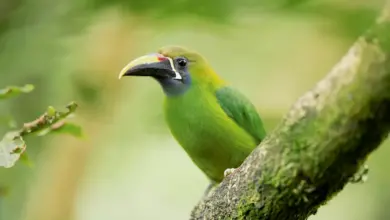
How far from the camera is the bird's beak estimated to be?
2121mm

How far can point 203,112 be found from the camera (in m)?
2.25

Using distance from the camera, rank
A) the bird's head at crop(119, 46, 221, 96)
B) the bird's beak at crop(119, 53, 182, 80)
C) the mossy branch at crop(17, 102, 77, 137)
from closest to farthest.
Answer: the mossy branch at crop(17, 102, 77, 137), the bird's beak at crop(119, 53, 182, 80), the bird's head at crop(119, 46, 221, 96)

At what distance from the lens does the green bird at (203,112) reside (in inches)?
87.2

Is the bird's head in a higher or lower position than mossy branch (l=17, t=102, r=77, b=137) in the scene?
higher

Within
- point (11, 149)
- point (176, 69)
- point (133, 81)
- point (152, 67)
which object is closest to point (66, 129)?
point (11, 149)

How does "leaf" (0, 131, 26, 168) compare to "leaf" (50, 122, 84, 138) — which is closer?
"leaf" (0, 131, 26, 168)

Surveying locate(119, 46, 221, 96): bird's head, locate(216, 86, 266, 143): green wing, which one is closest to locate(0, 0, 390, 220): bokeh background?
locate(119, 46, 221, 96): bird's head

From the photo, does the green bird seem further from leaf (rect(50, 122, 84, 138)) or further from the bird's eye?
leaf (rect(50, 122, 84, 138))

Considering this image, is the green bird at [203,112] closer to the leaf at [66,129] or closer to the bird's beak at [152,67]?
the bird's beak at [152,67]

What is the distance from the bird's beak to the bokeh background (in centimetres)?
15

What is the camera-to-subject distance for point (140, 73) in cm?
214

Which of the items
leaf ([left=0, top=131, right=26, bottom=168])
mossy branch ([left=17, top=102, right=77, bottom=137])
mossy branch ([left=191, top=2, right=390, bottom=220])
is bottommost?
mossy branch ([left=191, top=2, right=390, bottom=220])

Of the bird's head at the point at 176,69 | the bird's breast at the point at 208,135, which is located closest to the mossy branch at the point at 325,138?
the bird's breast at the point at 208,135

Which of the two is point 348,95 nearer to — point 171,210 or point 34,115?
point 34,115
